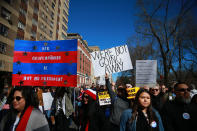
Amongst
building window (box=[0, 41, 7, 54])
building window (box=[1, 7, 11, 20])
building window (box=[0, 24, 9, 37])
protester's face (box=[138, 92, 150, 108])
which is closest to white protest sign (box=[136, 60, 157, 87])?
protester's face (box=[138, 92, 150, 108])

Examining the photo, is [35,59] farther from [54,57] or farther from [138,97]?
[138,97]

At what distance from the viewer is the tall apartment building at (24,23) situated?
2084 centimetres

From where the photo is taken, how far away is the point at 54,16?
124 ft

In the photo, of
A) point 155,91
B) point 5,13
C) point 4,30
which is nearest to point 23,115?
point 155,91

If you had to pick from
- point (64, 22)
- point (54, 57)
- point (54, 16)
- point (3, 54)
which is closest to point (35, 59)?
point (54, 57)

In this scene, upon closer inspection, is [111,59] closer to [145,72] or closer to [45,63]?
[145,72]

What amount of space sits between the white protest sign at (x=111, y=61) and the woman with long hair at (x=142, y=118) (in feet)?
7.25

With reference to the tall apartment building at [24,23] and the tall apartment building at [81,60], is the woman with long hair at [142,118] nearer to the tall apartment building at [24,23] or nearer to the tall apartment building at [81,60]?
the tall apartment building at [24,23]

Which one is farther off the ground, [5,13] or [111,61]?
[5,13]

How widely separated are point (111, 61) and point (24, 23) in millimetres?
25974

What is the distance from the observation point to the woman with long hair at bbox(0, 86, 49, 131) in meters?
1.89

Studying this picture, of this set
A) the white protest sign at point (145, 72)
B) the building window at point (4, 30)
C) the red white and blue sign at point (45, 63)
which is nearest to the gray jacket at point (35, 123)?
the red white and blue sign at point (45, 63)

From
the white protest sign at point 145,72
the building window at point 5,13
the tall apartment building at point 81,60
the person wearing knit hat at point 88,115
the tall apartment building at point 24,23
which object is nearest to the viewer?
the person wearing knit hat at point 88,115

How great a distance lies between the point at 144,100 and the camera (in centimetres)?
236
